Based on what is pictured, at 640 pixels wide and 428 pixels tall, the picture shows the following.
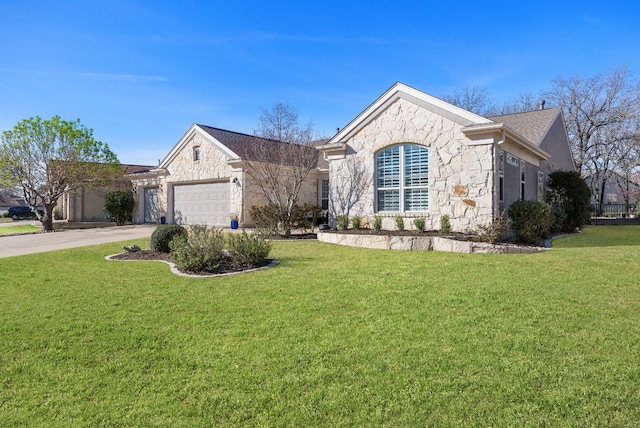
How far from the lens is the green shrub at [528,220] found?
1106cm

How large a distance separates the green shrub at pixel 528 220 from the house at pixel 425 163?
0.59 meters

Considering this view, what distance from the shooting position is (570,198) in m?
16.1

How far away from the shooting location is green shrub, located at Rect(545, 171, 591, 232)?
52.1 ft

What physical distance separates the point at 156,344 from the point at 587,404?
3927mm

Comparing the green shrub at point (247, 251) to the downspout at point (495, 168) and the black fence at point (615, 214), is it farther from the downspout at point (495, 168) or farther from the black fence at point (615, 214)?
the black fence at point (615, 214)

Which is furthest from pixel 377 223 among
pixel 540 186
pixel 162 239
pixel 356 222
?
pixel 540 186

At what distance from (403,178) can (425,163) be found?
35.5 inches

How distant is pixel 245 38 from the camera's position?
44.2ft

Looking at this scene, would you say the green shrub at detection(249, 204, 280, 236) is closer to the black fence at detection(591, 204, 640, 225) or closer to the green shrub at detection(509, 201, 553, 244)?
the green shrub at detection(509, 201, 553, 244)

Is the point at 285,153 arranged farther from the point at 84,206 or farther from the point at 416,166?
the point at 84,206

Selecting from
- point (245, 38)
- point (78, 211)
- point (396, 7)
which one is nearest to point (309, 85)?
point (245, 38)

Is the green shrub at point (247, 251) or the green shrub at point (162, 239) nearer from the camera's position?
the green shrub at point (247, 251)

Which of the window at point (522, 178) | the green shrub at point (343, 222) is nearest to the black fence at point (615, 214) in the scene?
the window at point (522, 178)

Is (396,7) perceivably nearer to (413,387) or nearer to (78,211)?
(413,387)
